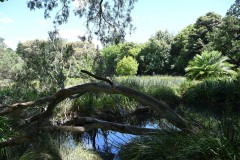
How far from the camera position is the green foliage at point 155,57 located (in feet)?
136

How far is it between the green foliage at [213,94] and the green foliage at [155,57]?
24.4 meters

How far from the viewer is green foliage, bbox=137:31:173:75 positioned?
4144 centimetres

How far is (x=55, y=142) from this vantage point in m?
6.08

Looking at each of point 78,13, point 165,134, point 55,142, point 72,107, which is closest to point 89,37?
point 78,13

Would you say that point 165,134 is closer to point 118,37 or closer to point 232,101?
point 118,37

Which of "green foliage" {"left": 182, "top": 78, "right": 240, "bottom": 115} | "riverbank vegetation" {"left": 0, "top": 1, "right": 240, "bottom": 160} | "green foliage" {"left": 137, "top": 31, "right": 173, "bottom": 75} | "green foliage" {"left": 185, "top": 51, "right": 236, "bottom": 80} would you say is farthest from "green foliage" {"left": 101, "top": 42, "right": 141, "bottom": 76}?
"green foliage" {"left": 182, "top": 78, "right": 240, "bottom": 115}

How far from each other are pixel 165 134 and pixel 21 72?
37.5 ft

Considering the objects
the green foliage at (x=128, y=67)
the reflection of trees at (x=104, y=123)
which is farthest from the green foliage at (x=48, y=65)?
the green foliage at (x=128, y=67)

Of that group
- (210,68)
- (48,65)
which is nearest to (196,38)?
(210,68)

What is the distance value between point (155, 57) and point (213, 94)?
26.3 meters

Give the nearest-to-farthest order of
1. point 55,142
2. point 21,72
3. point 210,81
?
point 55,142 → point 21,72 → point 210,81

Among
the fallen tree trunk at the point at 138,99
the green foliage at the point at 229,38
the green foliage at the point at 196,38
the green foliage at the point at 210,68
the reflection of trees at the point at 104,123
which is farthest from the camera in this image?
the green foliage at the point at 196,38

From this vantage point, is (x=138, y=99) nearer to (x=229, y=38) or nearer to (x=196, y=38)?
(x=229, y=38)

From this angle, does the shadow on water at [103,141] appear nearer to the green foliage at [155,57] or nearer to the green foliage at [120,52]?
the green foliage at [155,57]
